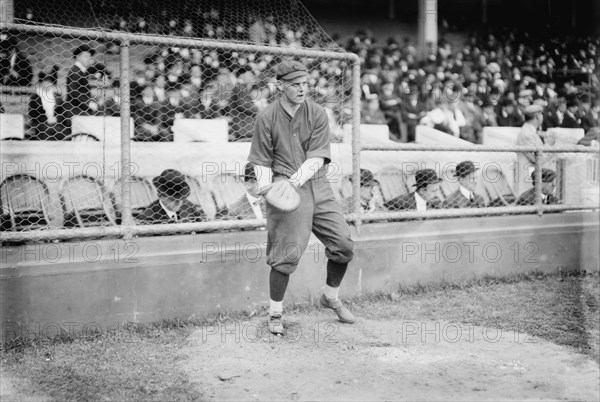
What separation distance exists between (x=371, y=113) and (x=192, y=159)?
177 inches

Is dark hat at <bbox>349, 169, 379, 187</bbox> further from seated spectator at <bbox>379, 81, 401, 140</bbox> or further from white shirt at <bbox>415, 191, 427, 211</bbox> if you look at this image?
seated spectator at <bbox>379, 81, 401, 140</bbox>

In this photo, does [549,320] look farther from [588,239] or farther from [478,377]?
[588,239]

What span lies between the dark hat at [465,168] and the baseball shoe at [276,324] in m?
3.14

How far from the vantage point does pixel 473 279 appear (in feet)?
22.9

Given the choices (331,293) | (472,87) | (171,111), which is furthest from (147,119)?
(472,87)

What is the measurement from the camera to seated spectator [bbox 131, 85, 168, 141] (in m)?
7.13

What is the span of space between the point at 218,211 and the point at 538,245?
3.33 m

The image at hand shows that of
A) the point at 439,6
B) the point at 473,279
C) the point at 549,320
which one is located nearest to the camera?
the point at 549,320

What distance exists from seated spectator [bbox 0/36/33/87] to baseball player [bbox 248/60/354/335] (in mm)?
2568

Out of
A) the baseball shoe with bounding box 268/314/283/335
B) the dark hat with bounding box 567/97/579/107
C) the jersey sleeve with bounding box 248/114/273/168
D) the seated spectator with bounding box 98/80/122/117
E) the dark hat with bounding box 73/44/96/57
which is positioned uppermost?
the dark hat with bounding box 567/97/579/107

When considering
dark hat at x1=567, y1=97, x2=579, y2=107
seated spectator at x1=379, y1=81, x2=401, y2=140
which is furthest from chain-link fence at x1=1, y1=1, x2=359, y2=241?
dark hat at x1=567, y1=97, x2=579, y2=107

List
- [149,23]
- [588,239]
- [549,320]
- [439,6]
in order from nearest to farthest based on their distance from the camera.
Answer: [549,320] → [588,239] → [149,23] → [439,6]

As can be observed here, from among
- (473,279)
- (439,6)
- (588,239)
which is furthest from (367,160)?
(439,6)

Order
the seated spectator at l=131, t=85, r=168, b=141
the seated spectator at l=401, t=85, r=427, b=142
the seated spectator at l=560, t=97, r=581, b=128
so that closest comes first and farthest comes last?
the seated spectator at l=131, t=85, r=168, b=141 < the seated spectator at l=401, t=85, r=427, b=142 < the seated spectator at l=560, t=97, r=581, b=128
